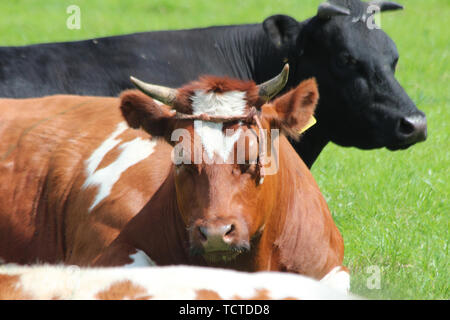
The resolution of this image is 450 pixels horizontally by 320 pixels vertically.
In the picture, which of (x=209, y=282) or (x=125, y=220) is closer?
(x=209, y=282)

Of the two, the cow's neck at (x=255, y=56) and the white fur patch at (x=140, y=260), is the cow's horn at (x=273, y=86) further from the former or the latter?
the cow's neck at (x=255, y=56)

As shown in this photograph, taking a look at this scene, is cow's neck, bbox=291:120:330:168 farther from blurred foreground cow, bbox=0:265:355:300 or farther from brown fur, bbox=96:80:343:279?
blurred foreground cow, bbox=0:265:355:300

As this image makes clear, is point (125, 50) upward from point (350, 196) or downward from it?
upward

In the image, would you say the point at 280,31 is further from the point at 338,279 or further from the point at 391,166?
the point at 338,279

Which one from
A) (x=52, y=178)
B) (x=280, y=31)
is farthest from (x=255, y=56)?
(x=52, y=178)

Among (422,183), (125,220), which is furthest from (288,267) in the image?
(422,183)

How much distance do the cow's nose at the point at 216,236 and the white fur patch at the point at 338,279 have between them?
91 cm

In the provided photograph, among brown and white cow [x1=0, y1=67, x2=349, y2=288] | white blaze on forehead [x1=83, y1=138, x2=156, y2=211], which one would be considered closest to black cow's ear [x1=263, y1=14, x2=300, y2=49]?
brown and white cow [x1=0, y1=67, x2=349, y2=288]

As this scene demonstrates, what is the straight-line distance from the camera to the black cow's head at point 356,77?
23.7 feet

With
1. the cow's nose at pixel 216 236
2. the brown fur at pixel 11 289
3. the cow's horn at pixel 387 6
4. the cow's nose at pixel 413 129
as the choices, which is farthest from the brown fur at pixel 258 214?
the cow's horn at pixel 387 6
